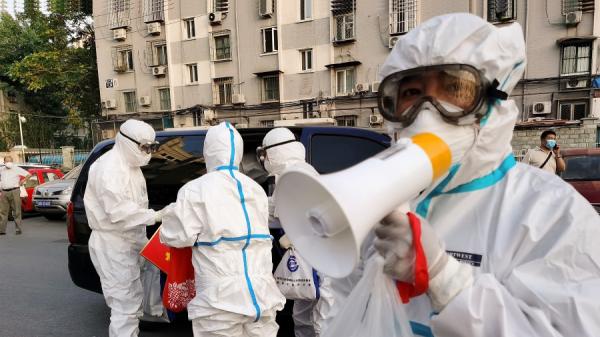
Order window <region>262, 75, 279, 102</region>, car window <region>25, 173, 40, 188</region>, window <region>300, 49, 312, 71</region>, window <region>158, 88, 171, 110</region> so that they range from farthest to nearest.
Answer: window <region>158, 88, 171, 110</region>, window <region>262, 75, 279, 102</region>, window <region>300, 49, 312, 71</region>, car window <region>25, 173, 40, 188</region>

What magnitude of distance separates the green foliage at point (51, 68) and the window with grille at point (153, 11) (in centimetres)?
500

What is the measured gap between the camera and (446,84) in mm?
1097

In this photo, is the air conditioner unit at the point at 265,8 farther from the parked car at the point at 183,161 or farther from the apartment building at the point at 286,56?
the parked car at the point at 183,161

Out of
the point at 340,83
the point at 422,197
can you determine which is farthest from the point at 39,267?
the point at 340,83

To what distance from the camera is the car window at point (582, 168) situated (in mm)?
5992

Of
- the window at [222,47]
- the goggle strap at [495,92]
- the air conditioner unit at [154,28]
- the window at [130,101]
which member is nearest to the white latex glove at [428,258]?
the goggle strap at [495,92]

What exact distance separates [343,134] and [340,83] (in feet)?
46.5

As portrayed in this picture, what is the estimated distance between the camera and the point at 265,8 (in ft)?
58.3

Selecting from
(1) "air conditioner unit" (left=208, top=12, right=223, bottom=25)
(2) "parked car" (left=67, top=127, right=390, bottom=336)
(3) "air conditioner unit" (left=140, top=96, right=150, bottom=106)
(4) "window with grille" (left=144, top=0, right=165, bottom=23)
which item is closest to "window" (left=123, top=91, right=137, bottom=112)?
(3) "air conditioner unit" (left=140, top=96, right=150, bottom=106)

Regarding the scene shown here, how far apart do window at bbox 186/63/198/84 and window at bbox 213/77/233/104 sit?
1.41 metres

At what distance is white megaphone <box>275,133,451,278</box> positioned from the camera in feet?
2.45

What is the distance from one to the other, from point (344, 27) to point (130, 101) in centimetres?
1330

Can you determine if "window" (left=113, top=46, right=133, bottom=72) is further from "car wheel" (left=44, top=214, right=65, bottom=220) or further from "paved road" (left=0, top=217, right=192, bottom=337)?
"paved road" (left=0, top=217, right=192, bottom=337)

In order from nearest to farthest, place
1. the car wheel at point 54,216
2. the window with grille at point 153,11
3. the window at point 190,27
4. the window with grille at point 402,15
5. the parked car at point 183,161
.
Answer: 1. the parked car at point 183,161
2. the car wheel at point 54,216
3. the window with grille at point 402,15
4. the window at point 190,27
5. the window with grille at point 153,11
